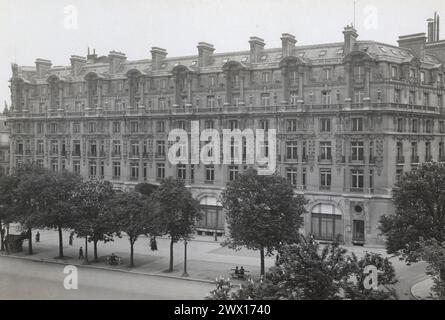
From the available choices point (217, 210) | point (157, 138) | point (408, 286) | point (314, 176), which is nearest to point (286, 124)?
point (314, 176)

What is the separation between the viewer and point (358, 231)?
62.5 metres

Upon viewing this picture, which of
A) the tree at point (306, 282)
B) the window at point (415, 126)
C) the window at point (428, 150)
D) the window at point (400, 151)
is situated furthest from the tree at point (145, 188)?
the tree at point (306, 282)

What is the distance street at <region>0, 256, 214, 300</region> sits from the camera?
4075 cm

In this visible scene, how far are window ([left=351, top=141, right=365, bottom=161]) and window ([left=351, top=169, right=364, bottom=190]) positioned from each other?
151 centimetres

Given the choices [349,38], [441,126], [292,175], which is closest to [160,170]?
[292,175]

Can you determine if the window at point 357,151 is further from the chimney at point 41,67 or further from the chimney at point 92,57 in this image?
the chimney at point 41,67

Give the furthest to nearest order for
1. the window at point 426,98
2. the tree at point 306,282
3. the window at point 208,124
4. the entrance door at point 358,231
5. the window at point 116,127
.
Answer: the window at point 116,127, the window at point 208,124, the window at point 426,98, the entrance door at point 358,231, the tree at point 306,282

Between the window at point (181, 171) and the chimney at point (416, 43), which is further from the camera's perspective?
the window at point (181, 171)

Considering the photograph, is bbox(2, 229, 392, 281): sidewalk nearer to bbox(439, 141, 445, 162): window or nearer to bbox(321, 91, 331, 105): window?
bbox(439, 141, 445, 162): window

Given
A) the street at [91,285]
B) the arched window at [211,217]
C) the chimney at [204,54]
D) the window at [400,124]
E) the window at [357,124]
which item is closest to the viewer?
the street at [91,285]

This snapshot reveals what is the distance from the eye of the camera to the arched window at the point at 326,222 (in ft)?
208

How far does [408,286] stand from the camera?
44531 millimetres

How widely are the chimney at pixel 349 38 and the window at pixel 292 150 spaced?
1248cm

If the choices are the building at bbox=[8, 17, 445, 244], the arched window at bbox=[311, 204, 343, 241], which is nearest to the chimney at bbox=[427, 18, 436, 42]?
the building at bbox=[8, 17, 445, 244]
